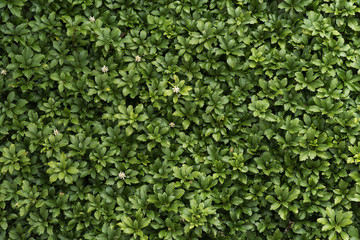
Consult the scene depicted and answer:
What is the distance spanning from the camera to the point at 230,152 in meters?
3.51

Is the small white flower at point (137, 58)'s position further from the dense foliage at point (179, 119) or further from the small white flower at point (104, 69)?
the small white flower at point (104, 69)

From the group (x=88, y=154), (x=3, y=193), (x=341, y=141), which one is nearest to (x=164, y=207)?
(x=88, y=154)

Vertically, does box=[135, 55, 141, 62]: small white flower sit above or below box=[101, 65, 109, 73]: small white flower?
above

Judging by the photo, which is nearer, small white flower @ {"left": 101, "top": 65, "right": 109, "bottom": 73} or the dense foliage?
the dense foliage

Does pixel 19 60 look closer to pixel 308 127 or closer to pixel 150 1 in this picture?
pixel 150 1

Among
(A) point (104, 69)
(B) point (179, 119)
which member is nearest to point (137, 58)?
(A) point (104, 69)

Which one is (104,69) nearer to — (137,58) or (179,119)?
(137,58)

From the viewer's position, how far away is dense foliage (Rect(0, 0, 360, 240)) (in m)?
3.37

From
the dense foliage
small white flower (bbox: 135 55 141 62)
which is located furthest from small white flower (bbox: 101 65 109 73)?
small white flower (bbox: 135 55 141 62)

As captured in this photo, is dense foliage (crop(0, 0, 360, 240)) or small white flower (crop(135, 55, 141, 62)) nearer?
dense foliage (crop(0, 0, 360, 240))

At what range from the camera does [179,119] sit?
3.59m

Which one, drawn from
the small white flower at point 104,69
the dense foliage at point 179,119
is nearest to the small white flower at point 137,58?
the dense foliage at point 179,119

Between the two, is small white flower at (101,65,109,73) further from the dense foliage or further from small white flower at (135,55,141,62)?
small white flower at (135,55,141,62)

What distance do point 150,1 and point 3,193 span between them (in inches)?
87.8
